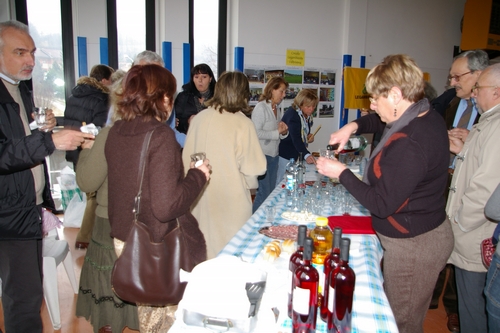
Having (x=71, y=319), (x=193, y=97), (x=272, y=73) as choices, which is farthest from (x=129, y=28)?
(x=71, y=319)

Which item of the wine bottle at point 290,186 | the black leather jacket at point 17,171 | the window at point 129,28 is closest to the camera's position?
the black leather jacket at point 17,171

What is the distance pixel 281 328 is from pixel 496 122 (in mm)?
1445

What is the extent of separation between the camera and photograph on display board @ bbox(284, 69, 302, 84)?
6.00 m

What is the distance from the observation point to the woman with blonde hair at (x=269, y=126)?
390 centimetres

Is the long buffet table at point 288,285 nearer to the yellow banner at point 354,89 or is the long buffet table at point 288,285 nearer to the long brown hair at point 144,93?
the long brown hair at point 144,93

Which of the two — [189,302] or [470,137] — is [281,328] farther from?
[470,137]

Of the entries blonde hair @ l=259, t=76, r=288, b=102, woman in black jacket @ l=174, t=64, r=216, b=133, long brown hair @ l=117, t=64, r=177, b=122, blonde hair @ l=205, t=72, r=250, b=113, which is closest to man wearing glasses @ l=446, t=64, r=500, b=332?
blonde hair @ l=205, t=72, r=250, b=113

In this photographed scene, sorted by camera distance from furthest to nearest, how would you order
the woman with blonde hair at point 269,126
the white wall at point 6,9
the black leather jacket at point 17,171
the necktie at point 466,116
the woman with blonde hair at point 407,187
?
the white wall at point 6,9 → the woman with blonde hair at point 269,126 → the necktie at point 466,116 → the black leather jacket at point 17,171 → the woman with blonde hair at point 407,187

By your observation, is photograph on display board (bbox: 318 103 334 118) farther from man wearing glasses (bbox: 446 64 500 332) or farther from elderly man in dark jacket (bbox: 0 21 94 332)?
elderly man in dark jacket (bbox: 0 21 94 332)

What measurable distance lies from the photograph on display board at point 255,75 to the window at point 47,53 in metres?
2.62

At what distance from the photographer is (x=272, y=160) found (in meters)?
4.14

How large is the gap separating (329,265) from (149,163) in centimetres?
75

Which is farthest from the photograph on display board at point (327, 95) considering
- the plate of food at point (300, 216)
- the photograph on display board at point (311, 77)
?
the plate of food at point (300, 216)

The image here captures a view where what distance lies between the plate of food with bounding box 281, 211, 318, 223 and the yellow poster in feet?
14.2
